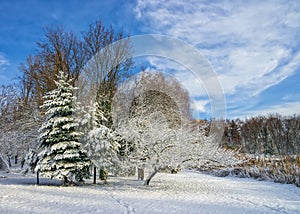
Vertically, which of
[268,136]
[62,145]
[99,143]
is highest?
[268,136]

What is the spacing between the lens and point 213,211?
17.8ft

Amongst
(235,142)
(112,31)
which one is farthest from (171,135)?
(235,142)

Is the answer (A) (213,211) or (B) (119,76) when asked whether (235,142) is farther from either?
(A) (213,211)

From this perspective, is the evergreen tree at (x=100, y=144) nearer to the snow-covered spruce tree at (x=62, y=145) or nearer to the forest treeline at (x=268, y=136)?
the snow-covered spruce tree at (x=62, y=145)

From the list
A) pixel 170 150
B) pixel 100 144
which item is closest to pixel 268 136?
pixel 170 150

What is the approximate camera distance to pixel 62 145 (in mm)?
9148

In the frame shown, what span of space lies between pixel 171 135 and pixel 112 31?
847 cm

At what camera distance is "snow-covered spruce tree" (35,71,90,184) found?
29.9 ft

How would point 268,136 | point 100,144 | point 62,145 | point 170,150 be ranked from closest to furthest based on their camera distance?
point 170,150 → point 62,145 → point 100,144 → point 268,136

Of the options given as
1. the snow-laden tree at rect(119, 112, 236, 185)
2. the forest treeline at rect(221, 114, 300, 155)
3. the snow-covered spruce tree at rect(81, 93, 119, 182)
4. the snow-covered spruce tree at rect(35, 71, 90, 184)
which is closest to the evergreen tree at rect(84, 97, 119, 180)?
the snow-covered spruce tree at rect(81, 93, 119, 182)

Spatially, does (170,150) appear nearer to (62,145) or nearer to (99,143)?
(99,143)

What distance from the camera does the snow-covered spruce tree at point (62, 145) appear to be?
359 inches

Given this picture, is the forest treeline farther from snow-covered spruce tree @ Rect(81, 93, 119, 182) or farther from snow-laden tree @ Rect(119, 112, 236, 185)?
snow-covered spruce tree @ Rect(81, 93, 119, 182)

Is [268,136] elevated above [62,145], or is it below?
above
